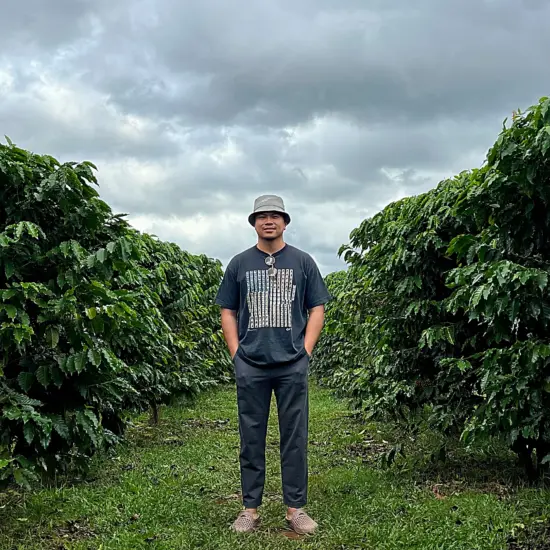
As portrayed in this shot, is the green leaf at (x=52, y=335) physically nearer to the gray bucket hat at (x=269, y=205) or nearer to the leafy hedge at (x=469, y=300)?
the gray bucket hat at (x=269, y=205)

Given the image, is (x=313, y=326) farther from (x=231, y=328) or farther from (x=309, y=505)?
(x=309, y=505)

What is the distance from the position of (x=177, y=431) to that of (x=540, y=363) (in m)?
5.44

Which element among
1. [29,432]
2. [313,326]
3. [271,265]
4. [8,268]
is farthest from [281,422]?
[8,268]

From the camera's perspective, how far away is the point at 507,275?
354 centimetres

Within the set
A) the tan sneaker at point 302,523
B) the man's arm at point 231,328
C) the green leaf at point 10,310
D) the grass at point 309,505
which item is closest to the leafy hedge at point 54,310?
the green leaf at point 10,310

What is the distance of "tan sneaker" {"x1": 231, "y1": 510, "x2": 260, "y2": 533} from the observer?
4211mm

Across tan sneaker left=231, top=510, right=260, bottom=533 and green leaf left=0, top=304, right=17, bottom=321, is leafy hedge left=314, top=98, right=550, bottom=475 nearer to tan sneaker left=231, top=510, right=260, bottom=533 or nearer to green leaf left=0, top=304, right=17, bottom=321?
tan sneaker left=231, top=510, right=260, bottom=533

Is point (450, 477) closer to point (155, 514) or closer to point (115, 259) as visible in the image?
point (155, 514)

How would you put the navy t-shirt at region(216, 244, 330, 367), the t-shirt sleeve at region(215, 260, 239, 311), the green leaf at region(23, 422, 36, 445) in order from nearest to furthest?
1. the green leaf at region(23, 422, 36, 445)
2. the navy t-shirt at region(216, 244, 330, 367)
3. the t-shirt sleeve at region(215, 260, 239, 311)

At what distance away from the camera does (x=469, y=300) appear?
3.82 m

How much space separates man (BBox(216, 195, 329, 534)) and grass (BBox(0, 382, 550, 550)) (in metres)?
0.34

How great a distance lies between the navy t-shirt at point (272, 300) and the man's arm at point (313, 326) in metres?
0.03

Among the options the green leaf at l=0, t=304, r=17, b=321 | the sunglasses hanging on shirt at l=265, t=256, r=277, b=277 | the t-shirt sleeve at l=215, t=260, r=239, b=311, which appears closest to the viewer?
the green leaf at l=0, t=304, r=17, b=321

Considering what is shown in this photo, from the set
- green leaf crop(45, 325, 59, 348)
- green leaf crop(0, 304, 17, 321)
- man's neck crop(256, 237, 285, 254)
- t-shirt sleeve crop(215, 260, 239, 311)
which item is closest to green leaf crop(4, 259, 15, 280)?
green leaf crop(0, 304, 17, 321)
